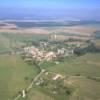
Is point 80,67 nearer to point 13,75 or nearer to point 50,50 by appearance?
point 13,75

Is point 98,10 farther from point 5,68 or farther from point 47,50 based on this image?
point 5,68

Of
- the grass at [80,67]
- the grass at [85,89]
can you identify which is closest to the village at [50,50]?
the grass at [80,67]

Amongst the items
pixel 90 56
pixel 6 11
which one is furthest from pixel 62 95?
pixel 6 11

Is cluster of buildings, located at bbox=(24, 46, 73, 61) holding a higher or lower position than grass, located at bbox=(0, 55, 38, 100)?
lower

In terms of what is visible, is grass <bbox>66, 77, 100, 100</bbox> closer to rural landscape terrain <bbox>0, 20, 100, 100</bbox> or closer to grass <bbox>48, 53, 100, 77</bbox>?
rural landscape terrain <bbox>0, 20, 100, 100</bbox>

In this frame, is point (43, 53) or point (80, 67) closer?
point (80, 67)

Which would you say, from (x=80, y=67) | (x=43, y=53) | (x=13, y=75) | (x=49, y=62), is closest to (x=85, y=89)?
(x=80, y=67)

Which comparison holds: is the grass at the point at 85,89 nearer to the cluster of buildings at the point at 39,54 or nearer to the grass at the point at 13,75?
the grass at the point at 13,75

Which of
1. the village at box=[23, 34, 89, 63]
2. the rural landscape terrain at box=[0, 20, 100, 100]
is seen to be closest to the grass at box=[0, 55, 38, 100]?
the rural landscape terrain at box=[0, 20, 100, 100]
